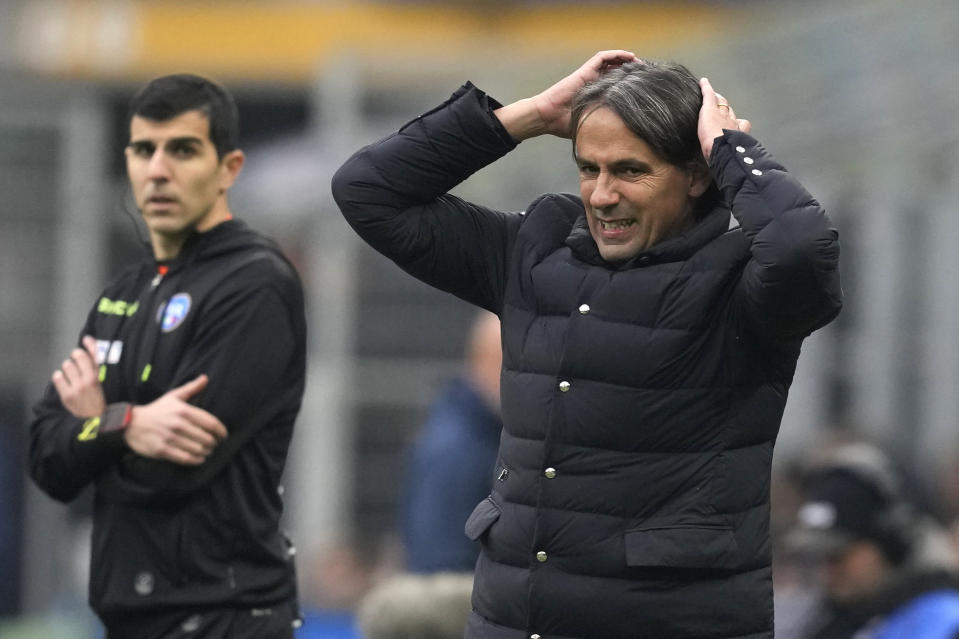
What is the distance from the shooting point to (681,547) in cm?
404

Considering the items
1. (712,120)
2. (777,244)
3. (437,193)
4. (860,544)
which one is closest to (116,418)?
(437,193)

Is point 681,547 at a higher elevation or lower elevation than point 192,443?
lower

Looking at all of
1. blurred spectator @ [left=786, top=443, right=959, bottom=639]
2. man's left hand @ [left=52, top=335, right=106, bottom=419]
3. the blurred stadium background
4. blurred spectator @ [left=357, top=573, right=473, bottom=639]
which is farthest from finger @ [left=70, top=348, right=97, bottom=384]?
the blurred stadium background

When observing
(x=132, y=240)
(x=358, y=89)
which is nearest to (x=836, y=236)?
(x=358, y=89)

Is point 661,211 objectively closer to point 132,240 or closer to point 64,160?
point 132,240

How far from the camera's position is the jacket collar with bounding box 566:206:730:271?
417 cm

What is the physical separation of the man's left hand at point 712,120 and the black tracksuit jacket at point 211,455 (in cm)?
143

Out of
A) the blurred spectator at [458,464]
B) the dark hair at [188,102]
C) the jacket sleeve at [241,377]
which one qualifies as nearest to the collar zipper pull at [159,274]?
the jacket sleeve at [241,377]

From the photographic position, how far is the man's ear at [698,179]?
425 centimetres

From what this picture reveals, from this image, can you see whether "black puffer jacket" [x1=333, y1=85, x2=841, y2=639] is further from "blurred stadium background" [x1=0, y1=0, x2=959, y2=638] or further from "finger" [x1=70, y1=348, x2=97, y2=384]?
"blurred stadium background" [x1=0, y1=0, x2=959, y2=638]

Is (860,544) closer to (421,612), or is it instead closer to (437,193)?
(421,612)

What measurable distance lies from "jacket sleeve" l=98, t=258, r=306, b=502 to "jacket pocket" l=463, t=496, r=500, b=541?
3.00 feet

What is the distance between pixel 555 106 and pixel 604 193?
1.16 feet

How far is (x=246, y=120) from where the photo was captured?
1856 cm
